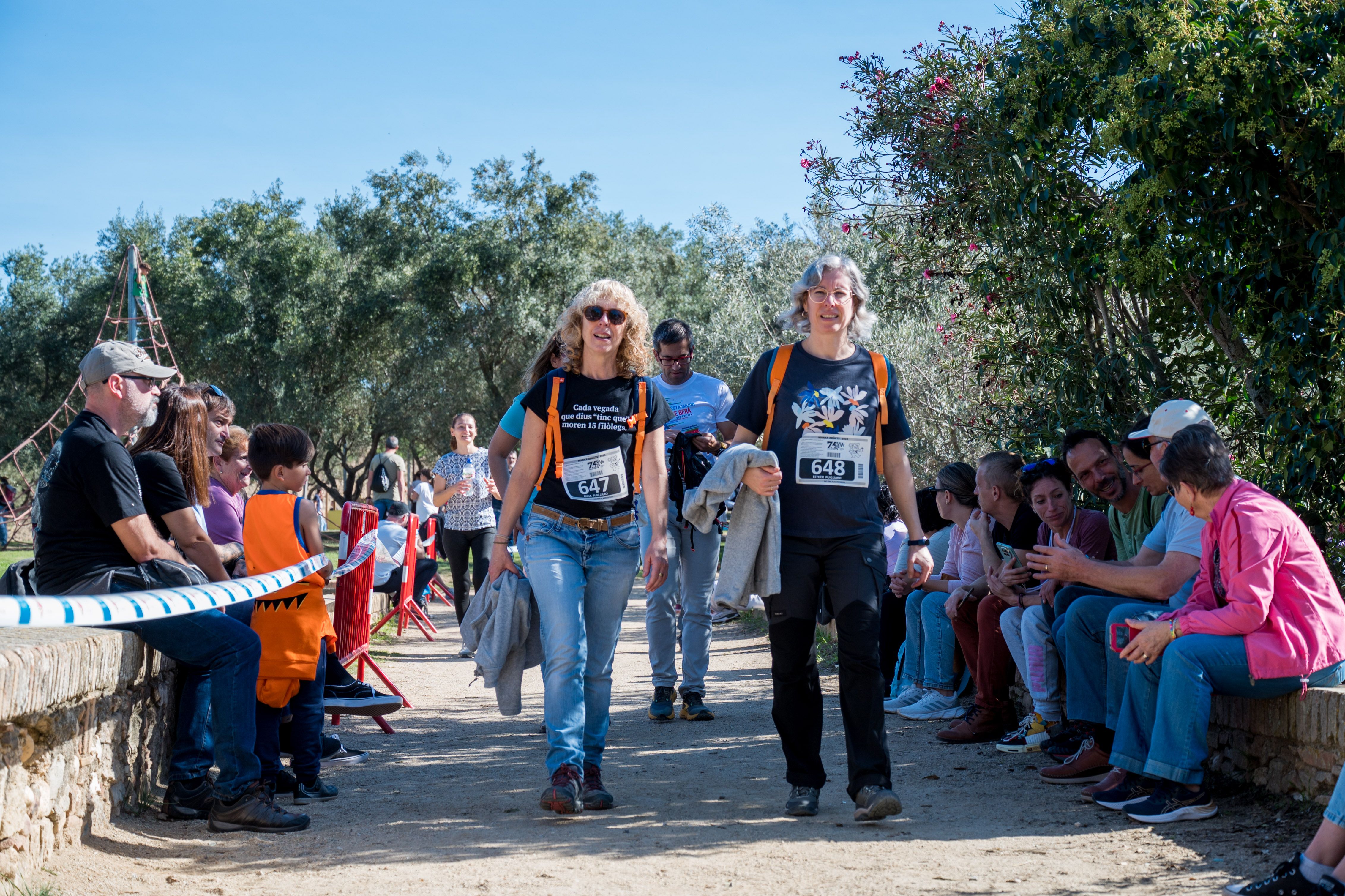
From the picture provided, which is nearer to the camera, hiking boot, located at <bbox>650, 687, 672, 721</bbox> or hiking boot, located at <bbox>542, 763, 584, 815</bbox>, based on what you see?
hiking boot, located at <bbox>542, 763, 584, 815</bbox>

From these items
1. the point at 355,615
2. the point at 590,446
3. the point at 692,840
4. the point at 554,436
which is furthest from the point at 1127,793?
the point at 355,615

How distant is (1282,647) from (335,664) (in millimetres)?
4374

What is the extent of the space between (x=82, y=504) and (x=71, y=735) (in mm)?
817

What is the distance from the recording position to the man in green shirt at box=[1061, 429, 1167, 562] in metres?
5.12

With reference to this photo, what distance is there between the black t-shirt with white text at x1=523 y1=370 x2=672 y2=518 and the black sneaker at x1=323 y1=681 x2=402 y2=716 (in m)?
1.90

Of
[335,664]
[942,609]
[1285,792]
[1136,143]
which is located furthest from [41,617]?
[942,609]

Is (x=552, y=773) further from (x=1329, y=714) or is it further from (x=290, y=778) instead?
(x=1329, y=714)

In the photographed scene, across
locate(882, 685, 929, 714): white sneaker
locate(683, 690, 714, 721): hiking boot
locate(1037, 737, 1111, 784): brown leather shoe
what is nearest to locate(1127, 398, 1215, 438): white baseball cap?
locate(1037, 737, 1111, 784): brown leather shoe

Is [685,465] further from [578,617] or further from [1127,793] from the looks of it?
[1127,793]

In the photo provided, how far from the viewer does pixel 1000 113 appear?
229 inches

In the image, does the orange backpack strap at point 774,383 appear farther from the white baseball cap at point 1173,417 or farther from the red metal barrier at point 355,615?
the red metal barrier at point 355,615

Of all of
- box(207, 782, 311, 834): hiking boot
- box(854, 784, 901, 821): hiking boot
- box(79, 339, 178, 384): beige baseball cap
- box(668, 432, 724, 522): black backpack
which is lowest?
box(207, 782, 311, 834): hiking boot

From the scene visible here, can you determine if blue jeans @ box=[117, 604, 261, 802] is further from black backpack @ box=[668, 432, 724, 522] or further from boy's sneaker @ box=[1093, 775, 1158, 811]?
boy's sneaker @ box=[1093, 775, 1158, 811]

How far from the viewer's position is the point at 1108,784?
13.9ft
